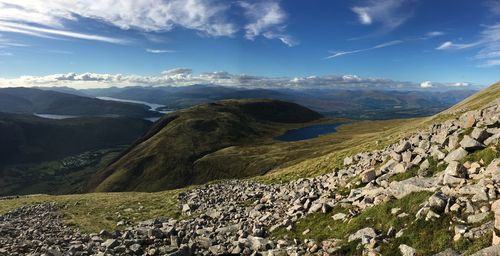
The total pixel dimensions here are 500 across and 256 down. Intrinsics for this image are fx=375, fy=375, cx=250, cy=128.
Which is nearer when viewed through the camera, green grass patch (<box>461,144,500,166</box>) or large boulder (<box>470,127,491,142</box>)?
green grass patch (<box>461,144,500,166</box>)

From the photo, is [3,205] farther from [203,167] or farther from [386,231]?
[203,167]

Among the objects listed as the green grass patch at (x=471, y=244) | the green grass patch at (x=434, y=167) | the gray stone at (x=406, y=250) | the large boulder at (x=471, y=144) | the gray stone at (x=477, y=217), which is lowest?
the gray stone at (x=406, y=250)

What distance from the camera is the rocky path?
19828 millimetres

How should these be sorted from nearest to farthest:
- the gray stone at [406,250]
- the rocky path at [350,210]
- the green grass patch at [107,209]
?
the gray stone at [406,250], the rocky path at [350,210], the green grass patch at [107,209]

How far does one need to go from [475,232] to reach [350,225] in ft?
24.9

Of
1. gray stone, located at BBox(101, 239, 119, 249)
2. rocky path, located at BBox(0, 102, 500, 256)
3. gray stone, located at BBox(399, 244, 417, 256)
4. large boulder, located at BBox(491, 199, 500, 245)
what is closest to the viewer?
large boulder, located at BBox(491, 199, 500, 245)

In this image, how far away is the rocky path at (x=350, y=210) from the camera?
65.1 ft

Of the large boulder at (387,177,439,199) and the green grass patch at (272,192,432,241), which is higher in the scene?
the large boulder at (387,177,439,199)

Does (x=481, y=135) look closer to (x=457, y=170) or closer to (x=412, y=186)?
(x=457, y=170)

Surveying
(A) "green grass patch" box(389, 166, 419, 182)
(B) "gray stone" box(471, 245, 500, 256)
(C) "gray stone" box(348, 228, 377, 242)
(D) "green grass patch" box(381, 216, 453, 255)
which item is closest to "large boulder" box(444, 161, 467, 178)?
(A) "green grass patch" box(389, 166, 419, 182)

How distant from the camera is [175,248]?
26.9 m

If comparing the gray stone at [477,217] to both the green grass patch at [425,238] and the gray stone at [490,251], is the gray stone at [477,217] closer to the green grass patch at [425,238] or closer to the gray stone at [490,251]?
the green grass patch at [425,238]

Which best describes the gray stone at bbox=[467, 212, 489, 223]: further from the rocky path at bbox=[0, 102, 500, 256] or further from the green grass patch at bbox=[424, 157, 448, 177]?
the green grass patch at bbox=[424, 157, 448, 177]

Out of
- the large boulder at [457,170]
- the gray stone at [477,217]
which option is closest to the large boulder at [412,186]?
the large boulder at [457,170]
